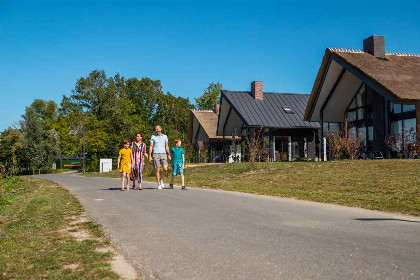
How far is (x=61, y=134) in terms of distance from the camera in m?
68.4

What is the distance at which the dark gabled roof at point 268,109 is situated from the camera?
115 ft

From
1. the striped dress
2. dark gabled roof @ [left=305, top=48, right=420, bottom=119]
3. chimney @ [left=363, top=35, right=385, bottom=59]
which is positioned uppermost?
chimney @ [left=363, top=35, right=385, bottom=59]

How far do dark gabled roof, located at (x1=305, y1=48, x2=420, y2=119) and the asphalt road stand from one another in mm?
14483

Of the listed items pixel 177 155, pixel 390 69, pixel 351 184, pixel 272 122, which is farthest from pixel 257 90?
pixel 351 184

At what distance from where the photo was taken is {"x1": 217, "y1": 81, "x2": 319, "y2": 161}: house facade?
116 ft

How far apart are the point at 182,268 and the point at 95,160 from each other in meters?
56.9

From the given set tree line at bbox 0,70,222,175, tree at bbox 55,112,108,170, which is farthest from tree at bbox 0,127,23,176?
tree at bbox 55,112,108,170

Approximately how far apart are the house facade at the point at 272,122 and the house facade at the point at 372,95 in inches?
183

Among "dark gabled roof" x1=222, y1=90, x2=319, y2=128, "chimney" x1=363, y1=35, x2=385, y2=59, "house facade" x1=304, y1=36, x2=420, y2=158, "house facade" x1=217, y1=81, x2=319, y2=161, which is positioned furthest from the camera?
"house facade" x1=217, y1=81, x2=319, y2=161

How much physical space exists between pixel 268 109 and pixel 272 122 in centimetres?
214

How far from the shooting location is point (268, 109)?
37031mm

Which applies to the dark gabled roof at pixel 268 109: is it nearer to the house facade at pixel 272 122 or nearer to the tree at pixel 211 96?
the house facade at pixel 272 122

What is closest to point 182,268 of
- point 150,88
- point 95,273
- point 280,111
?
point 95,273

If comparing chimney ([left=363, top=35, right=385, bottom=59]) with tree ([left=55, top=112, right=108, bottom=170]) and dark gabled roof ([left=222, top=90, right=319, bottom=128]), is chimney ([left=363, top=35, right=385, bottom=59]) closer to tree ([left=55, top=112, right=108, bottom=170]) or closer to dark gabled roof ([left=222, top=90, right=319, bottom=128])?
dark gabled roof ([left=222, top=90, right=319, bottom=128])
